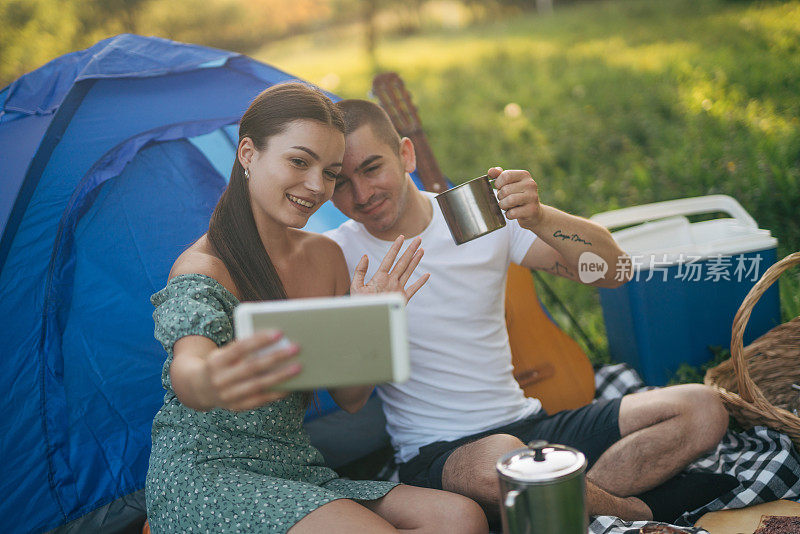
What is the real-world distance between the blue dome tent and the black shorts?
92cm

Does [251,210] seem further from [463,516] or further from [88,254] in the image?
[463,516]

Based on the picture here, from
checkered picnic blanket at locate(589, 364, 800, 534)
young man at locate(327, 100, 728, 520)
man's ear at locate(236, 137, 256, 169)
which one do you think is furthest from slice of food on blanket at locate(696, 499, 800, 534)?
man's ear at locate(236, 137, 256, 169)

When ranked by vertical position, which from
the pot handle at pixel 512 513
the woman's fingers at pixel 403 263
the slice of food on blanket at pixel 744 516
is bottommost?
the slice of food on blanket at pixel 744 516

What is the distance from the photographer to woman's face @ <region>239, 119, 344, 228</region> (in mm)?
1763

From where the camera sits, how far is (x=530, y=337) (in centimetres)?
262

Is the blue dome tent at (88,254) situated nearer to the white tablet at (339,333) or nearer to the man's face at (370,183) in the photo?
the man's face at (370,183)

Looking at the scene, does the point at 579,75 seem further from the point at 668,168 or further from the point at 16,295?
the point at 16,295

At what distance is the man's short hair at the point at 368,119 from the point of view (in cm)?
207

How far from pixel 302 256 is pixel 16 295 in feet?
3.06

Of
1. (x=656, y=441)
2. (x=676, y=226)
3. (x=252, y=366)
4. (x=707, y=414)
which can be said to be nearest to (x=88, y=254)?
(x=252, y=366)

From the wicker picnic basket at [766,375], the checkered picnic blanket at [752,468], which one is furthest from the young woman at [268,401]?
the wicker picnic basket at [766,375]

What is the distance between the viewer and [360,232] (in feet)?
7.26

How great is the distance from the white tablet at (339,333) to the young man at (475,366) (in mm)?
869

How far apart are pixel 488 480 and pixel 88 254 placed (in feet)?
4.83
